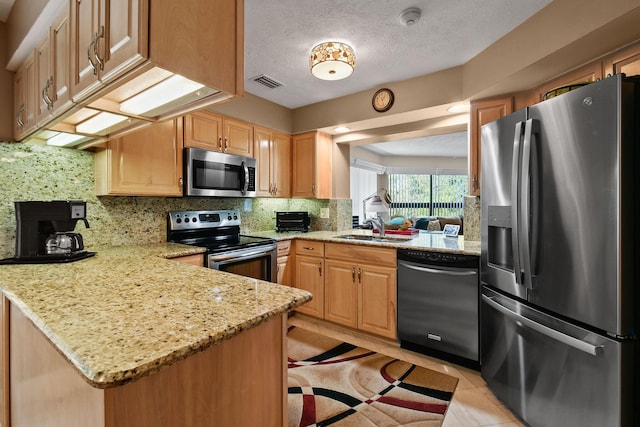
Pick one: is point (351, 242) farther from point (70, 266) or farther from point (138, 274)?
point (70, 266)

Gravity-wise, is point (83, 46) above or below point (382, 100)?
below

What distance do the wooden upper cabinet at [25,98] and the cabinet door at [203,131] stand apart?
3.27ft

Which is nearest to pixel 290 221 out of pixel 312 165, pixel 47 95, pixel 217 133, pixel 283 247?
pixel 283 247

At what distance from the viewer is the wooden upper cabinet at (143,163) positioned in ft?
7.02

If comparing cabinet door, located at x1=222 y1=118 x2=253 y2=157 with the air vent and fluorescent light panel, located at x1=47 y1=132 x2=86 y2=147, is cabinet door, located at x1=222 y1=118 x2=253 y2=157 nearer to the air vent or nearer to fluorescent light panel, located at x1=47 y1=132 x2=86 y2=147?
the air vent

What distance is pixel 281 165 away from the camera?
11.9ft

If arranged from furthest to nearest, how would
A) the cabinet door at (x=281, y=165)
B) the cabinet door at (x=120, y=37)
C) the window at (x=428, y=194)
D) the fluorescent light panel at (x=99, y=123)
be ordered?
the window at (x=428, y=194)
the cabinet door at (x=281, y=165)
the fluorescent light panel at (x=99, y=123)
the cabinet door at (x=120, y=37)

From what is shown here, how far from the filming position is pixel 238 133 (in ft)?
10.2

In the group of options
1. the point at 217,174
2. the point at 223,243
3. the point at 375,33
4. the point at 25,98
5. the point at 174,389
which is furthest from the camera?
the point at 217,174

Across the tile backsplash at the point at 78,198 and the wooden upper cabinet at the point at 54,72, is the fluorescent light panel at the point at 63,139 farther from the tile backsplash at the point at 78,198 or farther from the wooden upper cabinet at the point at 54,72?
the wooden upper cabinet at the point at 54,72

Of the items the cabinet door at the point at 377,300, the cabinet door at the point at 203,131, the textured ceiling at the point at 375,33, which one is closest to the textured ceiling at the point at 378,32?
the textured ceiling at the point at 375,33

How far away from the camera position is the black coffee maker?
1.72 m

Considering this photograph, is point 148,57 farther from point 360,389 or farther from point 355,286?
point 355,286

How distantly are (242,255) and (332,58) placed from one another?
1.72 metres
